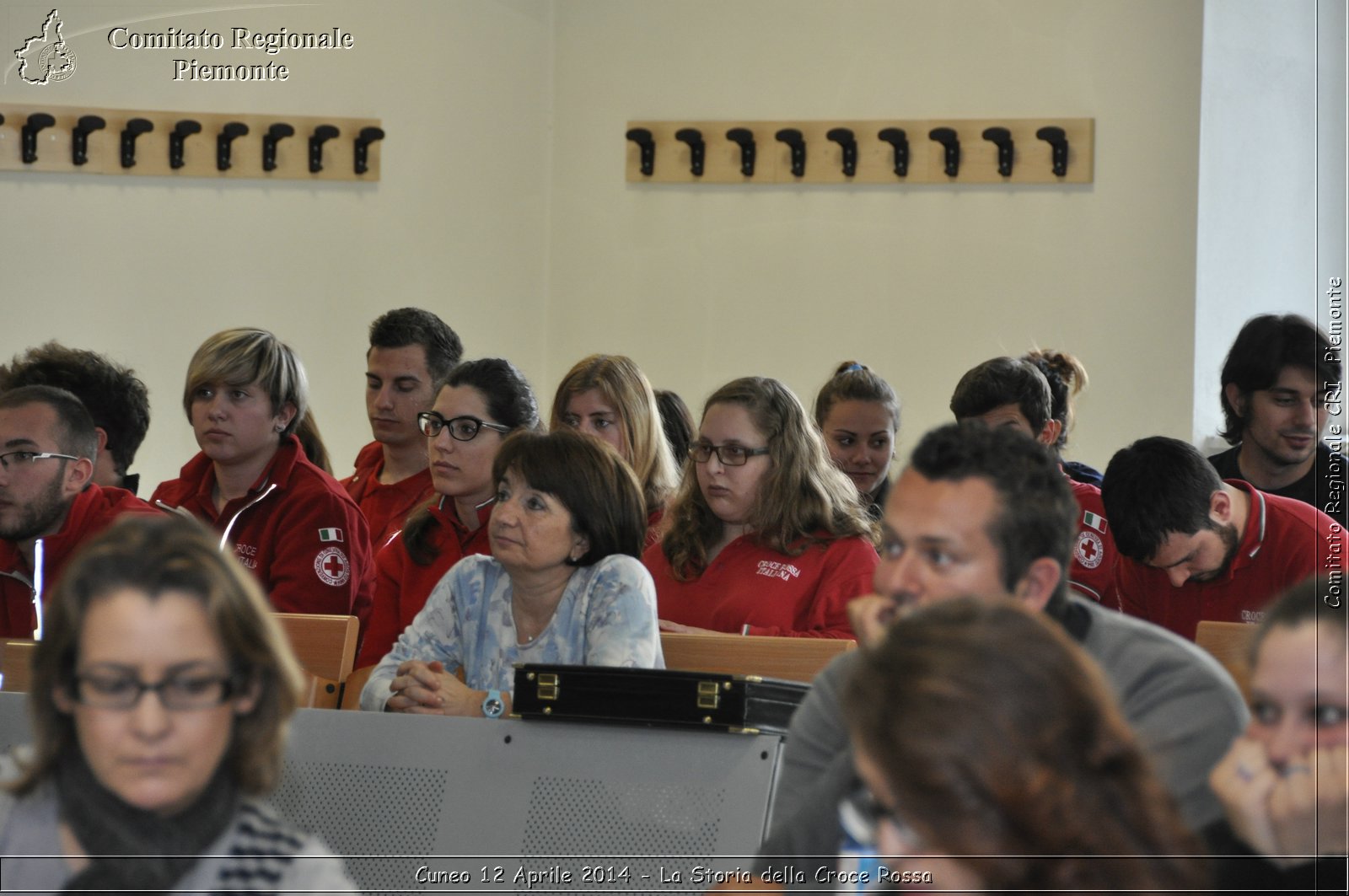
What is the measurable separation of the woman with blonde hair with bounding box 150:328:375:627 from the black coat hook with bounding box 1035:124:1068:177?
9.02ft

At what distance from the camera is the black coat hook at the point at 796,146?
526cm

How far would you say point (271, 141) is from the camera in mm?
5273

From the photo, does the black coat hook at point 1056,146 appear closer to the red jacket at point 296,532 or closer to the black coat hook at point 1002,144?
the black coat hook at point 1002,144

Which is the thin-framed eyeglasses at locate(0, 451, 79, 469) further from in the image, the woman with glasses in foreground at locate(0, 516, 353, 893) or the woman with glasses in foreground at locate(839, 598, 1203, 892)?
the woman with glasses in foreground at locate(839, 598, 1203, 892)

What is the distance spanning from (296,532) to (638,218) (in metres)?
2.38

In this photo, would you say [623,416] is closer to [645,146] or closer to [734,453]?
[734,453]

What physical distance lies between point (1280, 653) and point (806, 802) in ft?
2.02

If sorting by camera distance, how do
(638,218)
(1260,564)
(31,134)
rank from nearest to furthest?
(1260,564)
(31,134)
(638,218)

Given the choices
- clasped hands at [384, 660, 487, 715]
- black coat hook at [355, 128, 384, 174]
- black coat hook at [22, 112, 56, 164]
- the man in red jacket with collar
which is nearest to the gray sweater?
clasped hands at [384, 660, 487, 715]

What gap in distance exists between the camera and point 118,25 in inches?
204

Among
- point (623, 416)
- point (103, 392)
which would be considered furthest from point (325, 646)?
point (103, 392)

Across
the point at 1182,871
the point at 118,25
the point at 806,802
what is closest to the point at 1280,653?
the point at 1182,871

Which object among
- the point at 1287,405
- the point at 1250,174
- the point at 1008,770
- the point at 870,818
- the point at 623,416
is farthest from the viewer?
the point at 1250,174

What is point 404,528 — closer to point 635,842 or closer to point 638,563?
point 638,563
